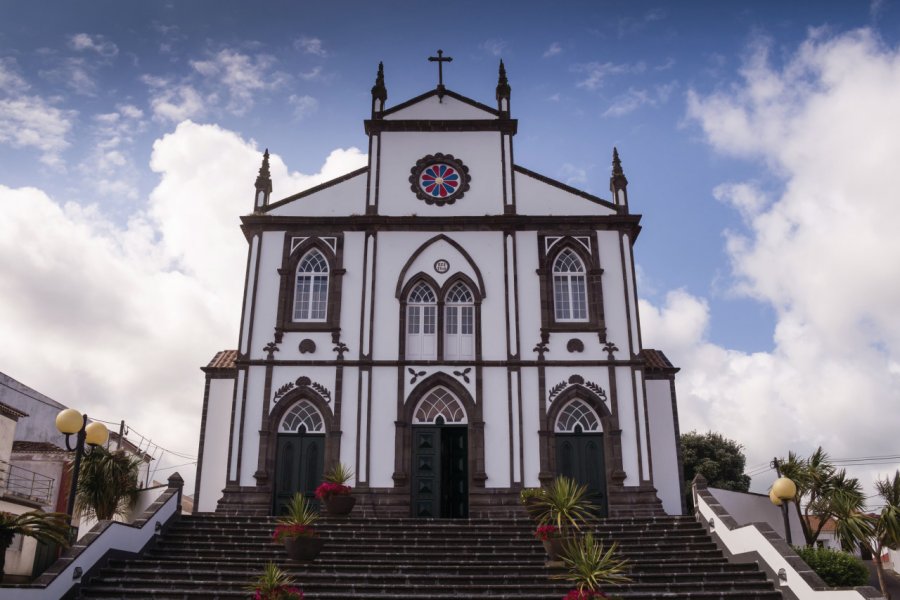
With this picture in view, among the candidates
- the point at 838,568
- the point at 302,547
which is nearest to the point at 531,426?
the point at 838,568

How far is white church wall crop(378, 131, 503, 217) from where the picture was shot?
2217 centimetres

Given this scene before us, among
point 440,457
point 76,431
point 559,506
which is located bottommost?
point 559,506

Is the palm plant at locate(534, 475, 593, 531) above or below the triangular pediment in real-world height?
below

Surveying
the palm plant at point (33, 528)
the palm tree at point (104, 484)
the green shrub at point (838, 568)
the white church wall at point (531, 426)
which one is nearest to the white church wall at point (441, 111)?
the white church wall at point (531, 426)

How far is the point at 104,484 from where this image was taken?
18766mm

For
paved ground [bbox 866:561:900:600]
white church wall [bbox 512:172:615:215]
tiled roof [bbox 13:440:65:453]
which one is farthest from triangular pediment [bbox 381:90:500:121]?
tiled roof [bbox 13:440:65:453]

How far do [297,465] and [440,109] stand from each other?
10633 millimetres

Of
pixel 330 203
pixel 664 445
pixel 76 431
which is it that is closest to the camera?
pixel 76 431

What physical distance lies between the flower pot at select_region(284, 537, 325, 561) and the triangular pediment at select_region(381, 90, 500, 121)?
12920mm

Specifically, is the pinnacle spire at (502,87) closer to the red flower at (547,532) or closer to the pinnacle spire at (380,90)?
the pinnacle spire at (380,90)

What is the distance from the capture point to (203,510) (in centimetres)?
2031

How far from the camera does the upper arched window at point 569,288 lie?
69.6 feet

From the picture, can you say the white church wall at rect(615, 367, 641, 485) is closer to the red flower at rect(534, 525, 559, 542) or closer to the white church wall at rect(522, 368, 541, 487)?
the white church wall at rect(522, 368, 541, 487)

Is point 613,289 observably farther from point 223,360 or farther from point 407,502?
point 223,360
